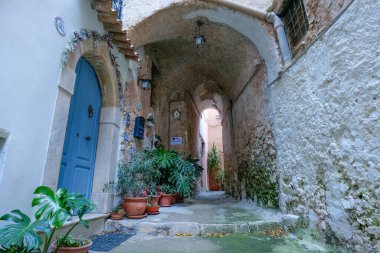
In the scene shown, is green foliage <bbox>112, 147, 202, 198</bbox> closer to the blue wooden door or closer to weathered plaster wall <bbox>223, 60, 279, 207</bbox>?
the blue wooden door

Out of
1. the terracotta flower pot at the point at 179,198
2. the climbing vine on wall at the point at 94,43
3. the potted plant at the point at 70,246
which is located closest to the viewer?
the potted plant at the point at 70,246

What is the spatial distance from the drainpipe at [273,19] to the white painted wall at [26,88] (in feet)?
9.72

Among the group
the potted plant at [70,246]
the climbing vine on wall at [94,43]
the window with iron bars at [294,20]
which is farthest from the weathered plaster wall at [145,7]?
the potted plant at [70,246]

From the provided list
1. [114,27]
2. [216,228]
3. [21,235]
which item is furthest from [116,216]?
[114,27]

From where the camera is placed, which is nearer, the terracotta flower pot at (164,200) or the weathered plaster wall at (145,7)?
the weathered plaster wall at (145,7)

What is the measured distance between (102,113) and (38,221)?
2466mm

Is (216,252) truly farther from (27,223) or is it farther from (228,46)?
(228,46)

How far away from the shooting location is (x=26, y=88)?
6.79 feet

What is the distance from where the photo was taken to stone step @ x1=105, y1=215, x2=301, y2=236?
3033 millimetres

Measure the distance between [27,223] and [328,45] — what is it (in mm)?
3267

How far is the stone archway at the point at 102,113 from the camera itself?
8.14 feet

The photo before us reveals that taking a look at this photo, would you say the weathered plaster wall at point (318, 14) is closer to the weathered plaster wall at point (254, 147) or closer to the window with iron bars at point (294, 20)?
the window with iron bars at point (294, 20)

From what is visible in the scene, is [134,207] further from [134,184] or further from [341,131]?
[341,131]

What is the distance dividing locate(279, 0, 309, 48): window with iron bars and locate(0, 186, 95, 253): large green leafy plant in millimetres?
3692
